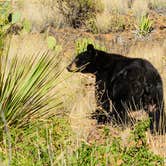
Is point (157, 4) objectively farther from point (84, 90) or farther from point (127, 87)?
point (127, 87)

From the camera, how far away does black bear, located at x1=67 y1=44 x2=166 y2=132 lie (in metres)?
7.86

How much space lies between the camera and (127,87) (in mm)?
8258

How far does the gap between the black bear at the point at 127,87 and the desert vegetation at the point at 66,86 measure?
0.21 metres

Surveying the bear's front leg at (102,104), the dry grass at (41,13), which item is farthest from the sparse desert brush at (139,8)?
the bear's front leg at (102,104)

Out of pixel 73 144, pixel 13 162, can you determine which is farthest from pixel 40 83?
pixel 13 162

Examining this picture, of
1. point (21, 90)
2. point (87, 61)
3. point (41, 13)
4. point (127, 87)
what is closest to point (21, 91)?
point (21, 90)

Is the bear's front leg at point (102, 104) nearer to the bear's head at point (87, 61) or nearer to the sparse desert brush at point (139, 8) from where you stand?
the bear's head at point (87, 61)

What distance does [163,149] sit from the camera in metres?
6.31

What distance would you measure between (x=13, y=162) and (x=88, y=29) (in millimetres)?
13012

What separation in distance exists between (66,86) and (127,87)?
171 centimetres

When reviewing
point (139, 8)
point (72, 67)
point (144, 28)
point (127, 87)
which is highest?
point (139, 8)

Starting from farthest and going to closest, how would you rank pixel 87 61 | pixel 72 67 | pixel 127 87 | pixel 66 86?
1. pixel 72 67
2. pixel 87 61
3. pixel 127 87
4. pixel 66 86

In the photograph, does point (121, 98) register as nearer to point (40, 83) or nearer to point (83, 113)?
point (83, 113)

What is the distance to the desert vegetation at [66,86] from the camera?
15.9 ft
